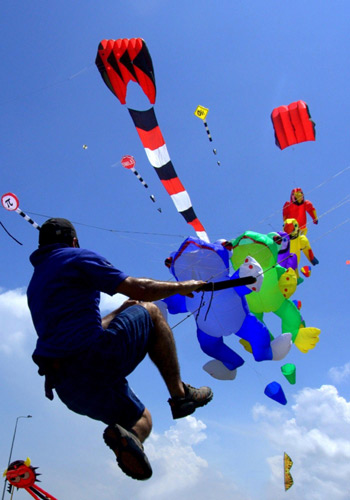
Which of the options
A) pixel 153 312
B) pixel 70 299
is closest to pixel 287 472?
pixel 153 312

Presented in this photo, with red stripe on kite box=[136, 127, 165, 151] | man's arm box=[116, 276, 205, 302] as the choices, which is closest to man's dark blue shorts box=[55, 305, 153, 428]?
man's arm box=[116, 276, 205, 302]

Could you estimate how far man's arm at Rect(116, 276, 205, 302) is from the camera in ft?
6.35

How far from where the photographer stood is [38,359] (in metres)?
1.92

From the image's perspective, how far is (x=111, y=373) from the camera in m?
1.92

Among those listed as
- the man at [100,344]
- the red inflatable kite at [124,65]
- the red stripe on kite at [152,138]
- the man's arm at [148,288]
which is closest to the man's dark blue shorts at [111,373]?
the man at [100,344]

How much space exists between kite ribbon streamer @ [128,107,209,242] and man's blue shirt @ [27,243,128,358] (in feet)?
25.9

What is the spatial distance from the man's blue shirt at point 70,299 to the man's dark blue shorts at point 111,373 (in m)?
0.06

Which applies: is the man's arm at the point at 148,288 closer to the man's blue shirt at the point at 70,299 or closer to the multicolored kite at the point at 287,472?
the man's blue shirt at the point at 70,299

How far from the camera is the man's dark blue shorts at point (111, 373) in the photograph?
1897 millimetres

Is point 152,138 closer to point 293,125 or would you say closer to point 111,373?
point 293,125

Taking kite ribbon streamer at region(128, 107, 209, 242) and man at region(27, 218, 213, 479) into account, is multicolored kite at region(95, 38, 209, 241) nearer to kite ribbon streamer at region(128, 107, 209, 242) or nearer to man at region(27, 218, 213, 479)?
kite ribbon streamer at region(128, 107, 209, 242)

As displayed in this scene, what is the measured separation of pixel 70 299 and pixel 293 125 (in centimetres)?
952

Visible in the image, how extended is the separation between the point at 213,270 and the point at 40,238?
4.93m

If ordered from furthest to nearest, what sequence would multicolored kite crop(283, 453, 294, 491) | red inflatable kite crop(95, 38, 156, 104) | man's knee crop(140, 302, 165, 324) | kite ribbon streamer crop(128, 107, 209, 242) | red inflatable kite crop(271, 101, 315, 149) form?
red inflatable kite crop(271, 101, 315, 149) < kite ribbon streamer crop(128, 107, 209, 242) < red inflatable kite crop(95, 38, 156, 104) < multicolored kite crop(283, 453, 294, 491) < man's knee crop(140, 302, 165, 324)
